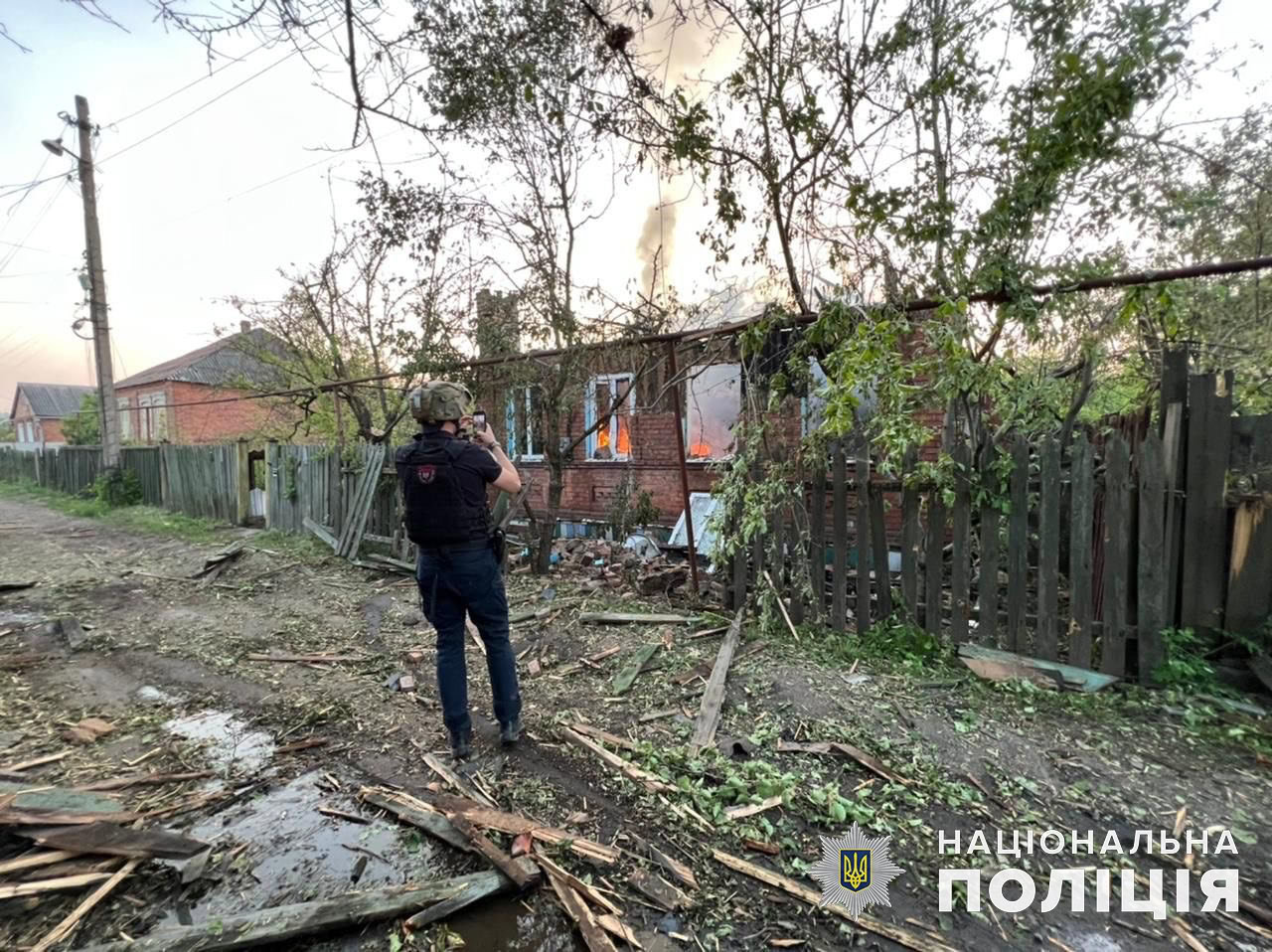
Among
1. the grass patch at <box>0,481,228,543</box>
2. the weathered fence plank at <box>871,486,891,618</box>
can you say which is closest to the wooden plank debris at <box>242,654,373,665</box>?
the weathered fence plank at <box>871,486,891,618</box>

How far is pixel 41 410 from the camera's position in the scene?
49.7 meters

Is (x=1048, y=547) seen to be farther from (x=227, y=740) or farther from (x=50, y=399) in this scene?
(x=50, y=399)

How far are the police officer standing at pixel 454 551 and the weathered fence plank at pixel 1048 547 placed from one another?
344cm

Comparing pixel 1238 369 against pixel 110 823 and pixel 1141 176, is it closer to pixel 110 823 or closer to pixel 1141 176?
pixel 1141 176

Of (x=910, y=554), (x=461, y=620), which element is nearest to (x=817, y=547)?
(x=910, y=554)

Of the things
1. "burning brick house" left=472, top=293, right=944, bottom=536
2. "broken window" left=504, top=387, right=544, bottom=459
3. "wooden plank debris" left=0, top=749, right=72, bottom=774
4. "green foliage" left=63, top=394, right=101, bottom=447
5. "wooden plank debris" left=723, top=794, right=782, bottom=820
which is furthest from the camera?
"green foliage" left=63, top=394, right=101, bottom=447

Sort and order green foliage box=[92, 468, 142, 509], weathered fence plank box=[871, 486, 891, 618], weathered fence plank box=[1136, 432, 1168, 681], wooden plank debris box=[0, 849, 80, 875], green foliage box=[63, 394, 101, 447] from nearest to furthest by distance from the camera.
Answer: wooden plank debris box=[0, 849, 80, 875] < weathered fence plank box=[1136, 432, 1168, 681] < weathered fence plank box=[871, 486, 891, 618] < green foliage box=[92, 468, 142, 509] < green foliage box=[63, 394, 101, 447]

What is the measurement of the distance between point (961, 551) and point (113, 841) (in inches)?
192

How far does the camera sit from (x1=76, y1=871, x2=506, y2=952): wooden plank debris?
6.31ft

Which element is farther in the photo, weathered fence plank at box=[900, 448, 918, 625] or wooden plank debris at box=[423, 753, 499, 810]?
weathered fence plank at box=[900, 448, 918, 625]

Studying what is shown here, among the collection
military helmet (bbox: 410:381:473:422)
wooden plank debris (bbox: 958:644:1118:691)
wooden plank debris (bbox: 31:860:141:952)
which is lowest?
wooden plank debris (bbox: 31:860:141:952)

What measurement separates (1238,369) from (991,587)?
4153 millimetres

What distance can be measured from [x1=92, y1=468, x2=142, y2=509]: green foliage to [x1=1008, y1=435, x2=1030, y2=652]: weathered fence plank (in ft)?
65.3

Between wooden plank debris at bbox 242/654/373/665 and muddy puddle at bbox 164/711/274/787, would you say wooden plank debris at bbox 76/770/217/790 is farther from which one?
wooden plank debris at bbox 242/654/373/665
